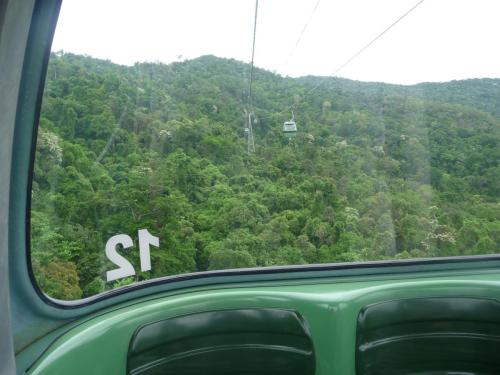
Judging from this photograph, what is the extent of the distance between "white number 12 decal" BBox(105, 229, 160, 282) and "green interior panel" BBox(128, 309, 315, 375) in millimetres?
339

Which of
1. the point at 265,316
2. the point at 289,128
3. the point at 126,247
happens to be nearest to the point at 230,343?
the point at 265,316

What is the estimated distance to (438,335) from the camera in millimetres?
1880

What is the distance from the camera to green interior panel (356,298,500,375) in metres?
1.85

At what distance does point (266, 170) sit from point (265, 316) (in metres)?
0.80

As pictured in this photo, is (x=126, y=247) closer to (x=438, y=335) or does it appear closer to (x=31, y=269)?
(x=31, y=269)

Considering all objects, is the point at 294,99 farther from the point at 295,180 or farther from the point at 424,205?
the point at 424,205

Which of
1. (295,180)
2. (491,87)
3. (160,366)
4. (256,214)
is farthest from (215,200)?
(491,87)

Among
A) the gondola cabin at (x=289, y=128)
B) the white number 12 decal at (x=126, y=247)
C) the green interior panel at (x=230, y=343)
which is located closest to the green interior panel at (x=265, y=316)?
the green interior panel at (x=230, y=343)

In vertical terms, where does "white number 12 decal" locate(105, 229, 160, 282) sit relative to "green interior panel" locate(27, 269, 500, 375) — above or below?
above

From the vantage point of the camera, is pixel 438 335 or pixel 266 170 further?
pixel 266 170

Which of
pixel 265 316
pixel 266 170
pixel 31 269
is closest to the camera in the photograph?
pixel 31 269

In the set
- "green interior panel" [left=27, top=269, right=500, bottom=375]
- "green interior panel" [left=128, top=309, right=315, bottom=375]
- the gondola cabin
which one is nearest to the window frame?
"green interior panel" [left=27, top=269, right=500, bottom=375]

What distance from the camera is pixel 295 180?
2312 millimetres

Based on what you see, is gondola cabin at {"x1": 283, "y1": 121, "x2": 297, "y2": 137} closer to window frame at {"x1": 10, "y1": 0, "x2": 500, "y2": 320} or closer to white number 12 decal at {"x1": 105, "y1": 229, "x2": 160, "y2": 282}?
window frame at {"x1": 10, "y1": 0, "x2": 500, "y2": 320}
